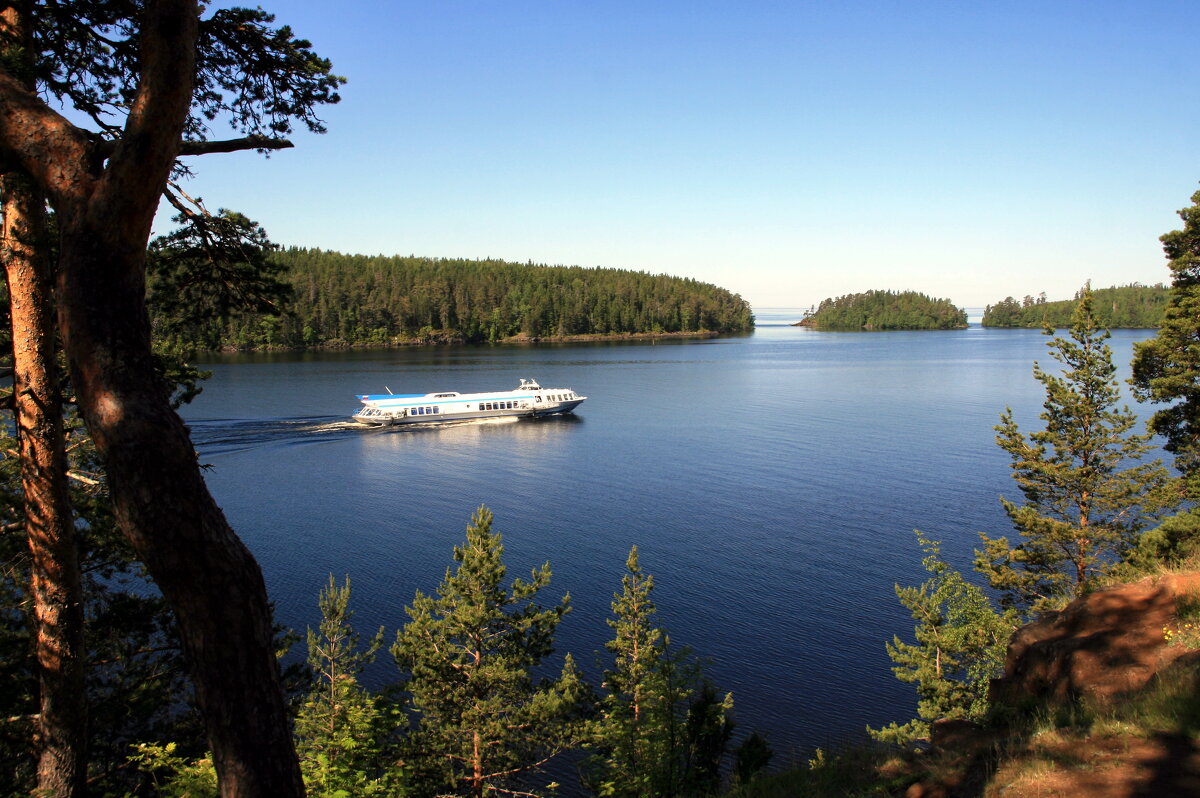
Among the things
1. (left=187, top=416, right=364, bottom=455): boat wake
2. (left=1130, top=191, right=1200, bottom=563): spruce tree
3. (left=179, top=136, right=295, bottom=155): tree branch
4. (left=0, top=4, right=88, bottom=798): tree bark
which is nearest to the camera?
(left=179, top=136, right=295, bottom=155): tree branch

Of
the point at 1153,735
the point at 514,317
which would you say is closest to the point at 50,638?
the point at 1153,735

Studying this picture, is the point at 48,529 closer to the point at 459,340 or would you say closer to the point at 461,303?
the point at 459,340

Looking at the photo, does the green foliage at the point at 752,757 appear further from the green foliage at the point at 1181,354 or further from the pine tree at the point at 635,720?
the green foliage at the point at 1181,354

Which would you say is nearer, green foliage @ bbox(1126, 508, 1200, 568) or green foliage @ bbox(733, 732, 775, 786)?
green foliage @ bbox(733, 732, 775, 786)

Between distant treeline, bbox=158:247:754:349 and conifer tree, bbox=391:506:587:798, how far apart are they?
346 feet

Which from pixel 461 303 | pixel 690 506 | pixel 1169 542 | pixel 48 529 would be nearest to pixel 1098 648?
pixel 48 529

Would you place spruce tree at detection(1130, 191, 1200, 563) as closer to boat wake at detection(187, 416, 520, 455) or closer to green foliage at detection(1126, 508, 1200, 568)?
green foliage at detection(1126, 508, 1200, 568)

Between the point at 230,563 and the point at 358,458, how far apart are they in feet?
141

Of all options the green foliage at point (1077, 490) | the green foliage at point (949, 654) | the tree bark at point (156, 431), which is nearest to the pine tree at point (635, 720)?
the green foliage at point (949, 654)

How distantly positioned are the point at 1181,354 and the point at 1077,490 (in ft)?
15.4

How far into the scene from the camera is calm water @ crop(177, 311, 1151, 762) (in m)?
20.6

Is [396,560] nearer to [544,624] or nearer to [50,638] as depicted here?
[544,624]

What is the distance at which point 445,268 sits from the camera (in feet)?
546

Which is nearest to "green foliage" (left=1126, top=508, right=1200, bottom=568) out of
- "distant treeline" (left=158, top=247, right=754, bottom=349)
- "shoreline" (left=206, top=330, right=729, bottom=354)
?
"distant treeline" (left=158, top=247, right=754, bottom=349)
